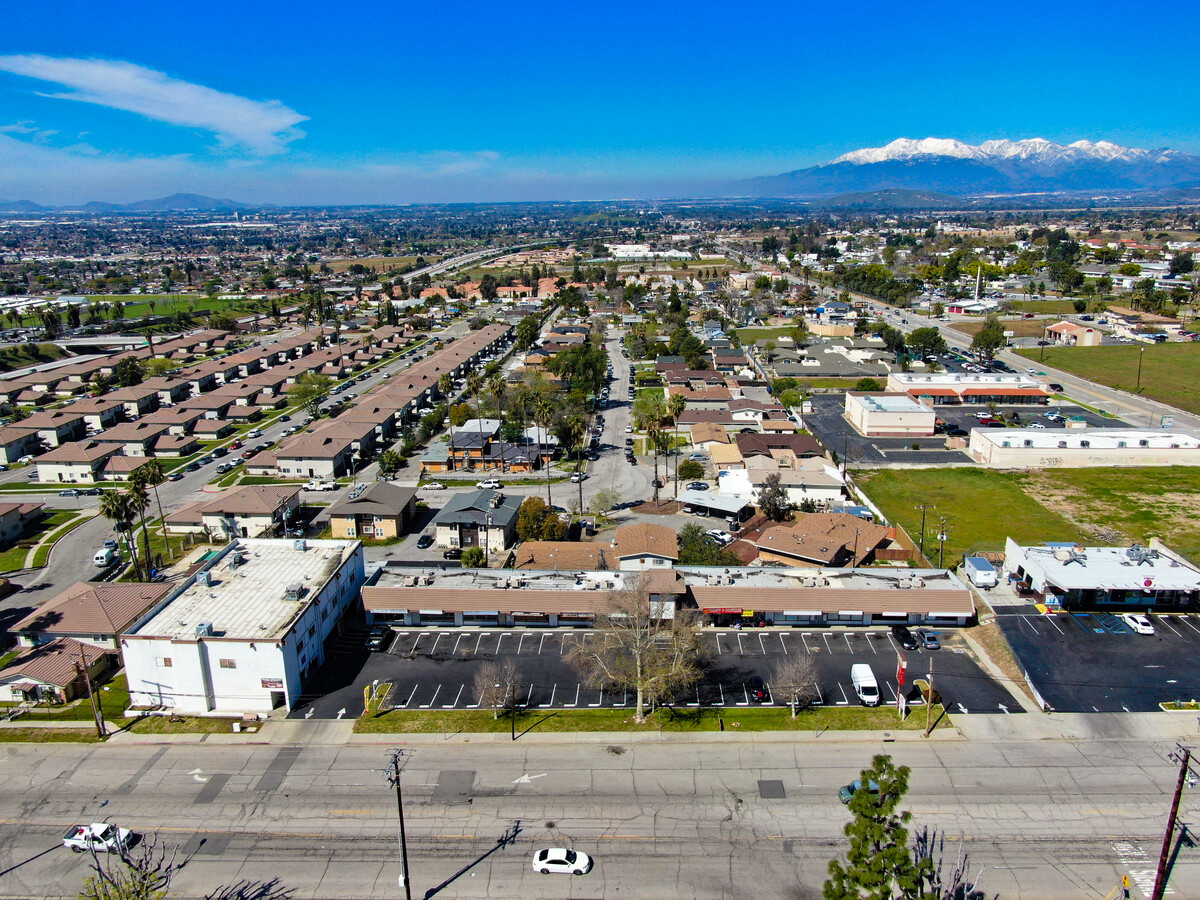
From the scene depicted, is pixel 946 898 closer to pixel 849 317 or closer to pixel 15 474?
pixel 15 474

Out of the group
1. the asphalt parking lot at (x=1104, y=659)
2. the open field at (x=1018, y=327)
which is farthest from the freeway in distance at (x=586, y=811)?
the open field at (x=1018, y=327)

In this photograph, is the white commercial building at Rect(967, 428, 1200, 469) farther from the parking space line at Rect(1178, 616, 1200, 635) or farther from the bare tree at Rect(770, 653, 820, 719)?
the bare tree at Rect(770, 653, 820, 719)

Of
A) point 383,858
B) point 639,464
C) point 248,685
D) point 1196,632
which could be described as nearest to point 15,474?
point 248,685

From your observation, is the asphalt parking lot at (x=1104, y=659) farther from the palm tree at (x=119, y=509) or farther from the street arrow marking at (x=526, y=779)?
the palm tree at (x=119, y=509)

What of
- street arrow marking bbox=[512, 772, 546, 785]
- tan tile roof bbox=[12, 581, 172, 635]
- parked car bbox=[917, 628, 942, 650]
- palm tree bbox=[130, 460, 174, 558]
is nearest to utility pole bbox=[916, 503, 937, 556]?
parked car bbox=[917, 628, 942, 650]

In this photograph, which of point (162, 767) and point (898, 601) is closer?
point (162, 767)

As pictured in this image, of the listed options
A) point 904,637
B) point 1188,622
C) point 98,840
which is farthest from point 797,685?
point 98,840
